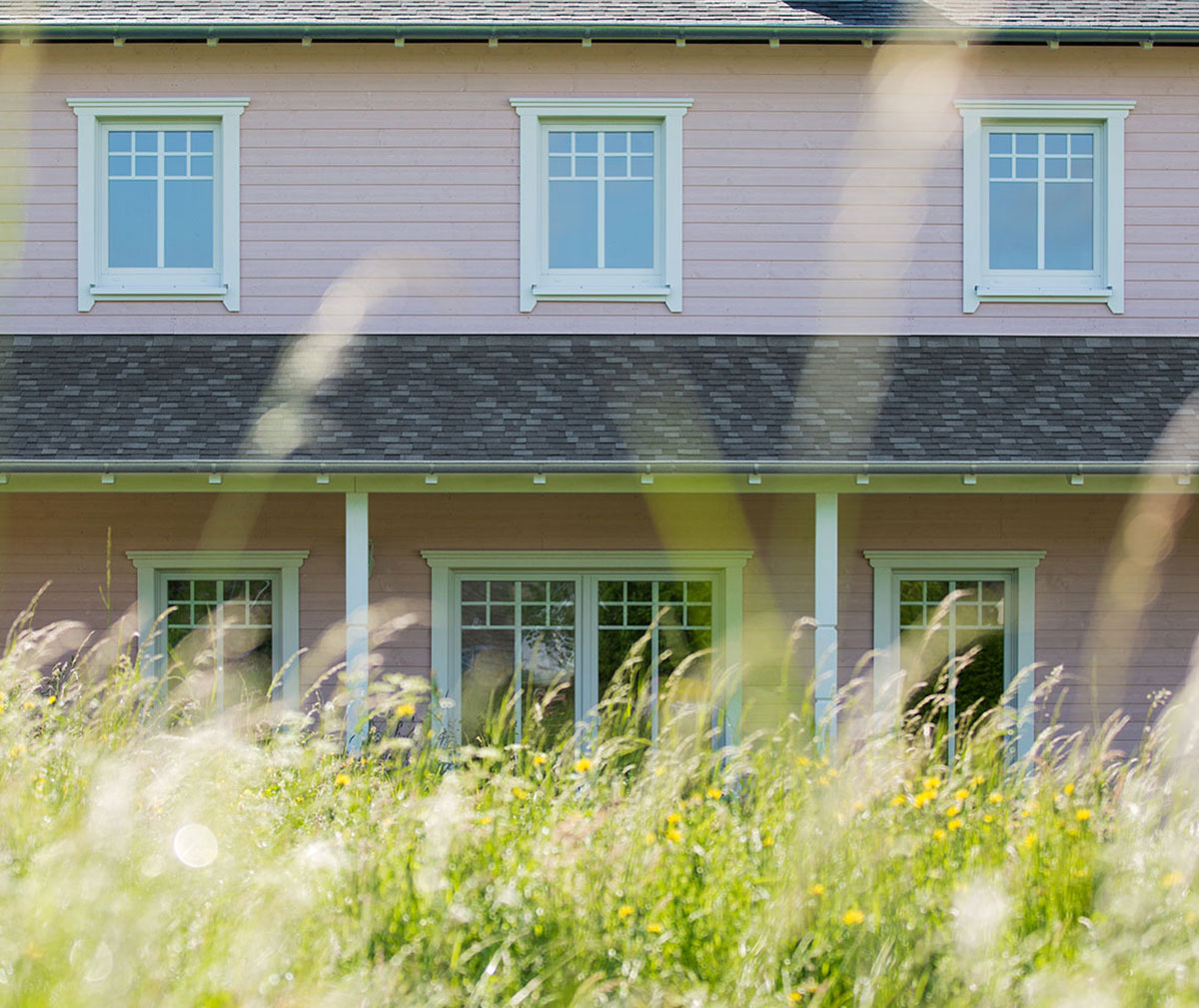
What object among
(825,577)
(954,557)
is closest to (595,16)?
(825,577)

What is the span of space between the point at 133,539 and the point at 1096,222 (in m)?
7.47

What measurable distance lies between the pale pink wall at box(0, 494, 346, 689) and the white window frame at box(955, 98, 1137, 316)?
5029mm

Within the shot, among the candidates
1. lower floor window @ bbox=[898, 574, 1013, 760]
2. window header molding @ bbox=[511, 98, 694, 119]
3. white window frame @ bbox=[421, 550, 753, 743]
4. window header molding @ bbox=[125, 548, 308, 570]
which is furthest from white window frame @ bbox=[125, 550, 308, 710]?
lower floor window @ bbox=[898, 574, 1013, 760]

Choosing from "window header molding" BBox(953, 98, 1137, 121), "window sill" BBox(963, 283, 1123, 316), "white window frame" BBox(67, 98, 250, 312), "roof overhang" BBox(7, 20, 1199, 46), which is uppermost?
"roof overhang" BBox(7, 20, 1199, 46)

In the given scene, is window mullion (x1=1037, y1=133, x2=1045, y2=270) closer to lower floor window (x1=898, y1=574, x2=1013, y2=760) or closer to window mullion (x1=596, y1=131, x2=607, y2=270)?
lower floor window (x1=898, y1=574, x2=1013, y2=760)

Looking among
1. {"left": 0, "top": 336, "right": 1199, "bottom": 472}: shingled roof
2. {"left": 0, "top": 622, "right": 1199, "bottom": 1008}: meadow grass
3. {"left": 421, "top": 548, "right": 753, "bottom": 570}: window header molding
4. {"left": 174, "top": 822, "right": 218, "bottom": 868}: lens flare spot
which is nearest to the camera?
{"left": 0, "top": 622, "right": 1199, "bottom": 1008}: meadow grass

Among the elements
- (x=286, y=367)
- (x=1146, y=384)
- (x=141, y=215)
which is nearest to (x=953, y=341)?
(x=1146, y=384)

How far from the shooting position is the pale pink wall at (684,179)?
8.28 m

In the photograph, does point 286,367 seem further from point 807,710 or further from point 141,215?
point 807,710

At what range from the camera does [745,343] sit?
8.21 metres

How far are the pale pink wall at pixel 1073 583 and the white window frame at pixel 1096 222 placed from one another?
1.50m

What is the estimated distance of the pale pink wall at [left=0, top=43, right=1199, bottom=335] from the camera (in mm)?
8281

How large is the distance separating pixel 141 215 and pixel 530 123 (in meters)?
2.98

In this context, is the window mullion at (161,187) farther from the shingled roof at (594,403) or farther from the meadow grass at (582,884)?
the meadow grass at (582,884)
